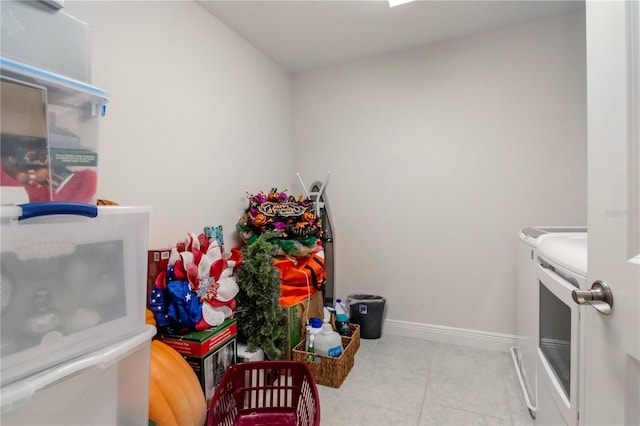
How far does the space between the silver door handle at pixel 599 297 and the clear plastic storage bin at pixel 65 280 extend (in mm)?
1081

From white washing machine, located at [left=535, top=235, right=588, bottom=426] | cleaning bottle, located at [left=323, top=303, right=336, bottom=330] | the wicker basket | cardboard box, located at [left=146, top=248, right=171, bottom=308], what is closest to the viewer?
white washing machine, located at [left=535, top=235, right=588, bottom=426]

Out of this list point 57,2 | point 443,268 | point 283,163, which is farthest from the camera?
point 283,163

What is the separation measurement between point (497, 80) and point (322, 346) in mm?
2270

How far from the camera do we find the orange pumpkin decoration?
1.08 metres

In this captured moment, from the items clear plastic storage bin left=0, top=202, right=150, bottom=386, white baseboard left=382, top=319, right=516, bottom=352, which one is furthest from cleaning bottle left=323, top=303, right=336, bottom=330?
clear plastic storage bin left=0, top=202, right=150, bottom=386

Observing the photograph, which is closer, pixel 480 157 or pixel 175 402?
pixel 175 402

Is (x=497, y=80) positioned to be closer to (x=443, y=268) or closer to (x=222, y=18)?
(x=443, y=268)

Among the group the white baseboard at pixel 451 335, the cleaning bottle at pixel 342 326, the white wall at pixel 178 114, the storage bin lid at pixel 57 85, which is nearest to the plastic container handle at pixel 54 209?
the storage bin lid at pixel 57 85

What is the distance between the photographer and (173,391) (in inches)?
44.2

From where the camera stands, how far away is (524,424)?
145 cm

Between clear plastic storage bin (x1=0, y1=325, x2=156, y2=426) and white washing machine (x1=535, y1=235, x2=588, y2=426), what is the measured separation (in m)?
1.18

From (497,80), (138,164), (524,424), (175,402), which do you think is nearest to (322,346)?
(175,402)

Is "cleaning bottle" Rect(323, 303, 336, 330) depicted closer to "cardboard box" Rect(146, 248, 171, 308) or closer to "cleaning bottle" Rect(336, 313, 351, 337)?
"cleaning bottle" Rect(336, 313, 351, 337)

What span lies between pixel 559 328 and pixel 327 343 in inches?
46.7
